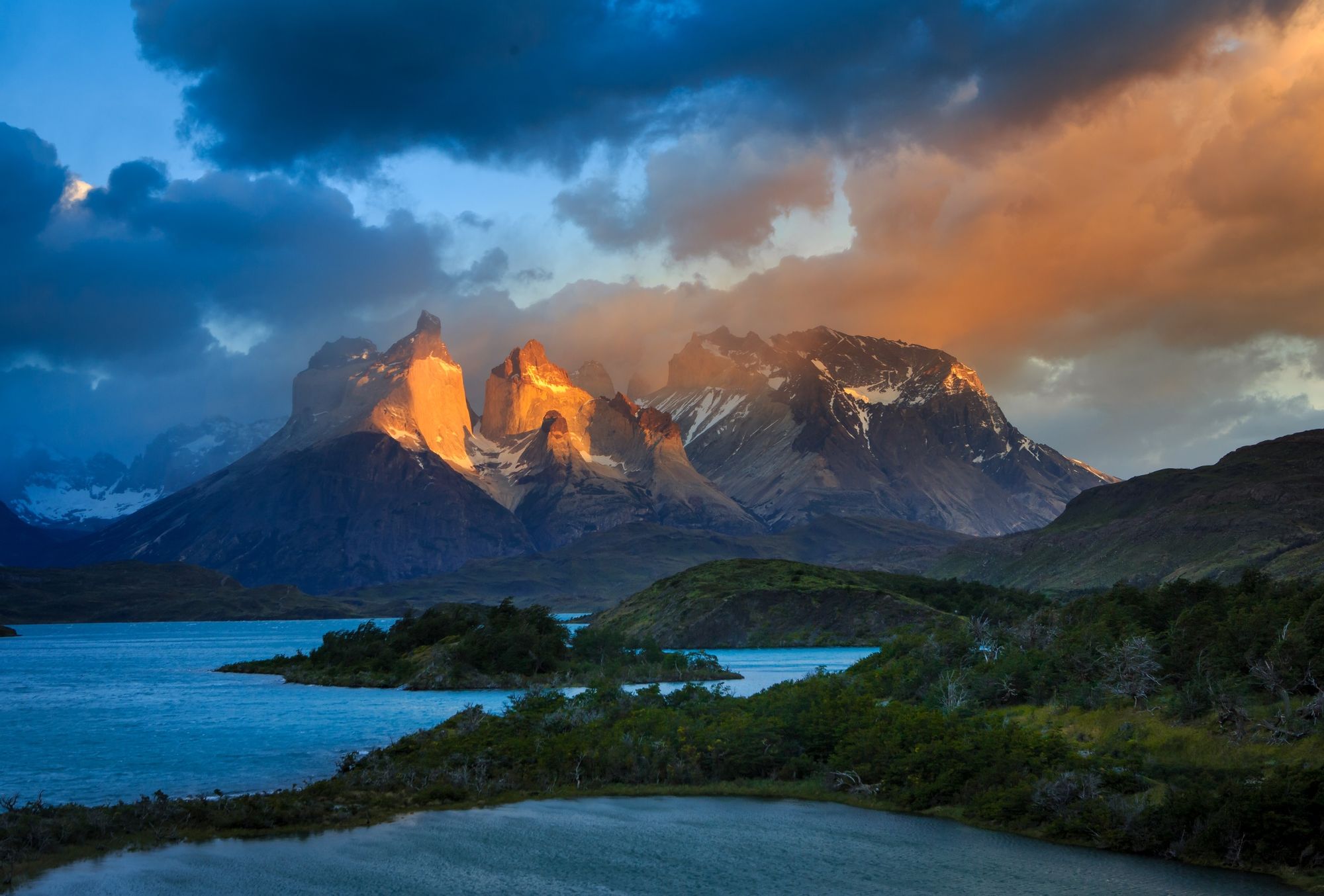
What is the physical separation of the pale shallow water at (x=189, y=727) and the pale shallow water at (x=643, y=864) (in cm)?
1957

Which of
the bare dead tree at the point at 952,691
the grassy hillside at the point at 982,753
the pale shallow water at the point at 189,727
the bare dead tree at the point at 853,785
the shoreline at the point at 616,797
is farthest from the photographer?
the bare dead tree at the point at 952,691

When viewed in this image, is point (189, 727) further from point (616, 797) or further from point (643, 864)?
point (643, 864)

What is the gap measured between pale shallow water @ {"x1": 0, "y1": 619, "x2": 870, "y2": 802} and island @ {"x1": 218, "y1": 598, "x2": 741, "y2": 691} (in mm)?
4525

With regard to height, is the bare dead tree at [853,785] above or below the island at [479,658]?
below

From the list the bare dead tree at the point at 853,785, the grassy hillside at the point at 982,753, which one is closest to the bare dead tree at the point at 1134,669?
the grassy hillside at the point at 982,753

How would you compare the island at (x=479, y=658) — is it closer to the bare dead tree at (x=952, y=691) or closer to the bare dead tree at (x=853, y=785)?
the bare dead tree at (x=952, y=691)

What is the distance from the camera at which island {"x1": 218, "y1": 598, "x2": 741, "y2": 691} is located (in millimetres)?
136625

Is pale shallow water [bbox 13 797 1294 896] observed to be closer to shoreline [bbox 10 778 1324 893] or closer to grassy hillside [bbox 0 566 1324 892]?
shoreline [bbox 10 778 1324 893]

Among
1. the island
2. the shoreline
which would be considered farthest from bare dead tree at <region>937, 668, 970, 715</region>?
the island

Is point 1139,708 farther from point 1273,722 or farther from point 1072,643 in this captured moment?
point 1072,643

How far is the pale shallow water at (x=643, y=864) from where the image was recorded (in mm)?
40281

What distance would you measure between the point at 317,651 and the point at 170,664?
4118cm

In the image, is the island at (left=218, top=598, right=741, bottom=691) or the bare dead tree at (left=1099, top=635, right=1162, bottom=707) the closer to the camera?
the bare dead tree at (left=1099, top=635, right=1162, bottom=707)

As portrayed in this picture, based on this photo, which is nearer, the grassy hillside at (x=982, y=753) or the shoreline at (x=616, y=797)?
the shoreline at (x=616, y=797)
